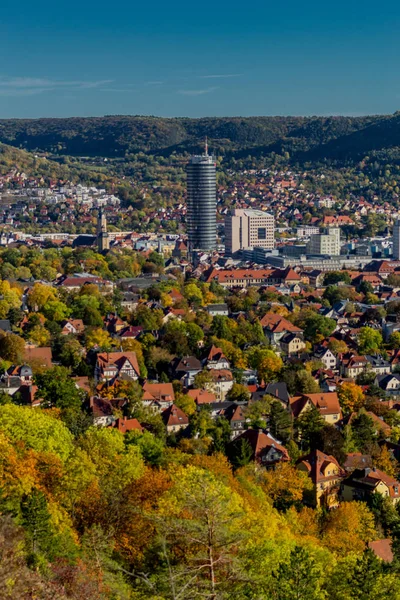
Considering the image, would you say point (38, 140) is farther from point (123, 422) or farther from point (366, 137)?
point (123, 422)

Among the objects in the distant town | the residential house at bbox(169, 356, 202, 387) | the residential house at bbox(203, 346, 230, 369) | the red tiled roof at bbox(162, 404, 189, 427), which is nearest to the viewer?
the distant town

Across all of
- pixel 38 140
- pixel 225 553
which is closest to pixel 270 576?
pixel 225 553

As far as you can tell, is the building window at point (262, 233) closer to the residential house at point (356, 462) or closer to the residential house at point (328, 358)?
the residential house at point (328, 358)

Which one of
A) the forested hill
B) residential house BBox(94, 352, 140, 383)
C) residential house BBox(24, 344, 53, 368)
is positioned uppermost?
the forested hill

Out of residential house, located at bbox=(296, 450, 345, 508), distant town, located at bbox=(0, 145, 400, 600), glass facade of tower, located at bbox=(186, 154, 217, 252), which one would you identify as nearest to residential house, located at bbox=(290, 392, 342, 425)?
distant town, located at bbox=(0, 145, 400, 600)

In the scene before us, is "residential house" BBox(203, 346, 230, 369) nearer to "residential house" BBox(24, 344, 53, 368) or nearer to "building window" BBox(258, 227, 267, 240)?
"residential house" BBox(24, 344, 53, 368)

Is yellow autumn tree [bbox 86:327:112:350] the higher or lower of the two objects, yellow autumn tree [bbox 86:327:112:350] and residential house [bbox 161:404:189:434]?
the higher
